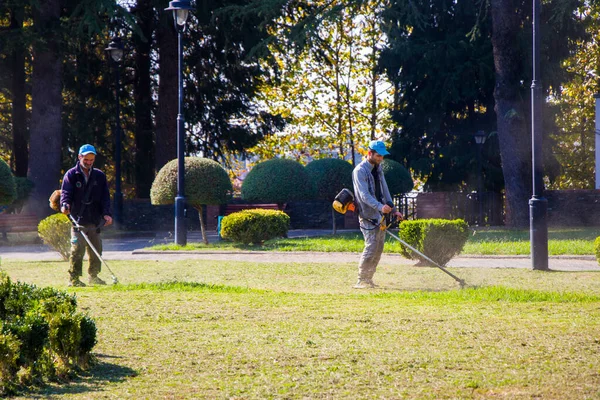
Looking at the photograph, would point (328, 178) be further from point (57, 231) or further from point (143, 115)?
point (57, 231)

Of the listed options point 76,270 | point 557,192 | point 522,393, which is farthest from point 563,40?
point 522,393

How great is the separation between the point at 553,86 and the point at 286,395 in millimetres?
29336

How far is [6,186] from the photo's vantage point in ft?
82.4

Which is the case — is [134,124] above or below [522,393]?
above

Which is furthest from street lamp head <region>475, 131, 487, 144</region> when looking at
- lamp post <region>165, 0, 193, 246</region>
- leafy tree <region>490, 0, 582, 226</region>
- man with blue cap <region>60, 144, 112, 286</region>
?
man with blue cap <region>60, 144, 112, 286</region>

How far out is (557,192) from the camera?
115ft

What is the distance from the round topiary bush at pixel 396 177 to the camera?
110 feet

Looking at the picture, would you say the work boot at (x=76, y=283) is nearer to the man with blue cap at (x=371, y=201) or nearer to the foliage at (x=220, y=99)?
the man with blue cap at (x=371, y=201)

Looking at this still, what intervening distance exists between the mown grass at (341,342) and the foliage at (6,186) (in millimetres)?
14482

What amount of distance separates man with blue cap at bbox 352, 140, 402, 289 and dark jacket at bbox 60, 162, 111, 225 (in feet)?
11.6

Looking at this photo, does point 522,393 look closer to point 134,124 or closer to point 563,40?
point 563,40

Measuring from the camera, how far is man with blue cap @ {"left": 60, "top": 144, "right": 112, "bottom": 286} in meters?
12.2

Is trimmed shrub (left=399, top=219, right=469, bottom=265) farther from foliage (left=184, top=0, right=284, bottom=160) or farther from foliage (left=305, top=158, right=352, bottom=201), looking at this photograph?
foliage (left=184, top=0, right=284, bottom=160)

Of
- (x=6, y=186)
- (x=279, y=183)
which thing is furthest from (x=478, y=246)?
(x=6, y=186)
